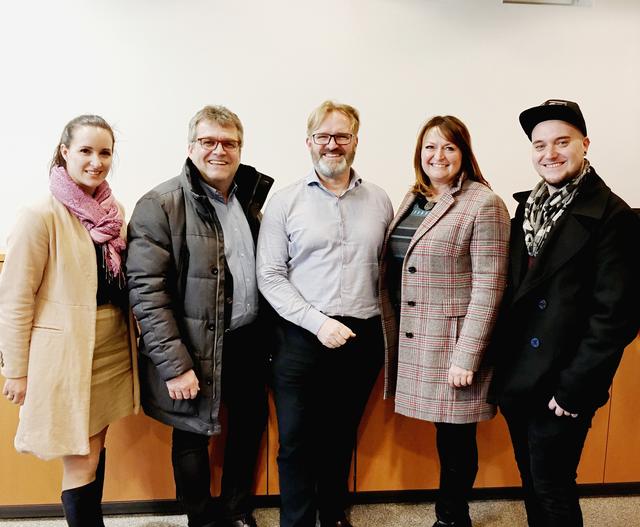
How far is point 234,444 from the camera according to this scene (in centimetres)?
188

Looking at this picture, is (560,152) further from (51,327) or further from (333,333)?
(51,327)

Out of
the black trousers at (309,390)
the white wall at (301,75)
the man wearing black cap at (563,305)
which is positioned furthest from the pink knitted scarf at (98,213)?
the man wearing black cap at (563,305)

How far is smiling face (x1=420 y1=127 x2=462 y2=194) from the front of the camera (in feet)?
5.27

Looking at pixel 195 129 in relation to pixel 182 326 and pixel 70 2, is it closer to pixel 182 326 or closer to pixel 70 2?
pixel 182 326

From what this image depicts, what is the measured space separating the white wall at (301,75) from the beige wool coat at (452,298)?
1083mm

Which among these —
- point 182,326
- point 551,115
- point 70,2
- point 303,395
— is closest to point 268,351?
point 303,395

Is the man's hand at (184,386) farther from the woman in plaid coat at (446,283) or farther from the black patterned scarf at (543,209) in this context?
the black patterned scarf at (543,209)

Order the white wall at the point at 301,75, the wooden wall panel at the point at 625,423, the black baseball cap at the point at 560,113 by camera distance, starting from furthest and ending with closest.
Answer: the white wall at the point at 301,75 < the wooden wall panel at the point at 625,423 < the black baseball cap at the point at 560,113

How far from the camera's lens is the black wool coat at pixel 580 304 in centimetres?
128

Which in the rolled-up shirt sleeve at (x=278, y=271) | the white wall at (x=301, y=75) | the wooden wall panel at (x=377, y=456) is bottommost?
the wooden wall panel at (x=377, y=456)

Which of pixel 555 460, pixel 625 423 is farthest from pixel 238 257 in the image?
pixel 625 423

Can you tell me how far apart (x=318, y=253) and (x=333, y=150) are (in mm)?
365

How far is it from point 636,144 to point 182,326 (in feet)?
8.88

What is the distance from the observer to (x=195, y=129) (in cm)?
161
